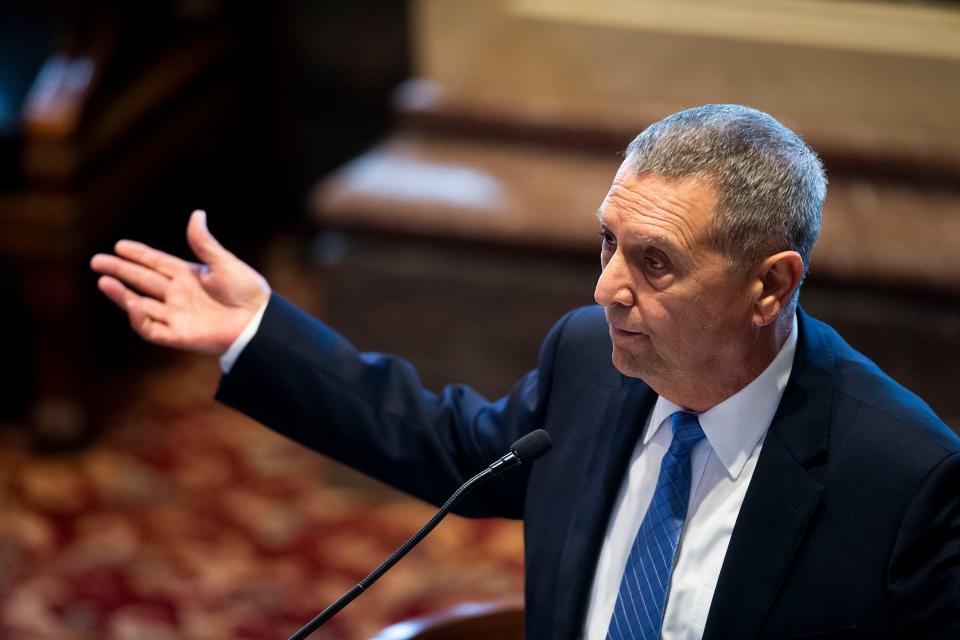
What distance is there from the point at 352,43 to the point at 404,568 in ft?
7.50

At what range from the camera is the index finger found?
1.91m

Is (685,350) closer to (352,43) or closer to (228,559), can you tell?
(228,559)

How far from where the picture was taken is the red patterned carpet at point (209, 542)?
318cm

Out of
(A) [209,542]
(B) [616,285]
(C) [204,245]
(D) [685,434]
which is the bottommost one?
(A) [209,542]

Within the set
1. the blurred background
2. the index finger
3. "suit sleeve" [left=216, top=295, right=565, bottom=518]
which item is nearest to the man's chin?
"suit sleeve" [left=216, top=295, right=565, bottom=518]

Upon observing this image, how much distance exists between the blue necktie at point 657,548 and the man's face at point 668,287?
7cm

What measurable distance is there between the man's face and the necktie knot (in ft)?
0.16

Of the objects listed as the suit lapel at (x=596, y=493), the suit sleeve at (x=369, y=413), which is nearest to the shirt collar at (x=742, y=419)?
the suit lapel at (x=596, y=493)

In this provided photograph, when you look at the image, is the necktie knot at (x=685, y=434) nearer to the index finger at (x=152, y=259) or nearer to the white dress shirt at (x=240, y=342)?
the white dress shirt at (x=240, y=342)

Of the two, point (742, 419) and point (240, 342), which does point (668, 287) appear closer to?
point (742, 419)

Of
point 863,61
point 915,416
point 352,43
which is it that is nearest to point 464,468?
point 915,416

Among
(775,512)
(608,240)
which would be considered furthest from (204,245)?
(775,512)

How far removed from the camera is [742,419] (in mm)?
1612

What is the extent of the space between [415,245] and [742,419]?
1947mm
